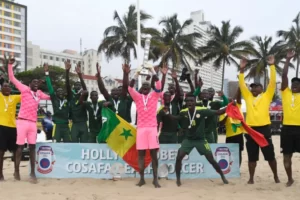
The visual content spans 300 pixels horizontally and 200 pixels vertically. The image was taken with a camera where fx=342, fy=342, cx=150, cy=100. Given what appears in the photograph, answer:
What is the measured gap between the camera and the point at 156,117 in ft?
24.0

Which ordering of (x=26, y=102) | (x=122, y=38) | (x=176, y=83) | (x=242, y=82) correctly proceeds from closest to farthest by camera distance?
(x=242, y=82)
(x=26, y=102)
(x=176, y=83)
(x=122, y=38)

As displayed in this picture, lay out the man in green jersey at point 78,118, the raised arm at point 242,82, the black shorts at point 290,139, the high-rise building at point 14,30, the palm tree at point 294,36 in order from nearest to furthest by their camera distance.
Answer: the black shorts at point 290,139, the raised arm at point 242,82, the man in green jersey at point 78,118, the palm tree at point 294,36, the high-rise building at point 14,30

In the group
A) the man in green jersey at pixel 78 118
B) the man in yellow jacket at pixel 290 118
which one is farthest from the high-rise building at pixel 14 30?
the man in yellow jacket at pixel 290 118

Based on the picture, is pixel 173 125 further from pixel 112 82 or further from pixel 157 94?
pixel 112 82

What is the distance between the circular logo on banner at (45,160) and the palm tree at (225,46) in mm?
35567

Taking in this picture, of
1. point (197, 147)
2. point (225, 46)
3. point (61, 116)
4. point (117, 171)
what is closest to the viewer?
point (197, 147)

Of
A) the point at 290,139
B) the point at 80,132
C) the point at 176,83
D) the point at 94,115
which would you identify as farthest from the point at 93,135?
the point at 290,139

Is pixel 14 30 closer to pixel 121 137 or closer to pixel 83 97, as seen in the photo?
pixel 83 97

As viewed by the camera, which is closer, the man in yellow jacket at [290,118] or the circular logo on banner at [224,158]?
the man in yellow jacket at [290,118]

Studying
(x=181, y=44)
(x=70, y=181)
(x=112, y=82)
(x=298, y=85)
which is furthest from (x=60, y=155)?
(x=112, y=82)

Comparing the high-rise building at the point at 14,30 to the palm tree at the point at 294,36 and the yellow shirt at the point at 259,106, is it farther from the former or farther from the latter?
the yellow shirt at the point at 259,106

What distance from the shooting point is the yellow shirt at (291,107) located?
6.77 metres

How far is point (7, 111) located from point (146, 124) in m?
3.06

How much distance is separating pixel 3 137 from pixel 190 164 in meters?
4.15
